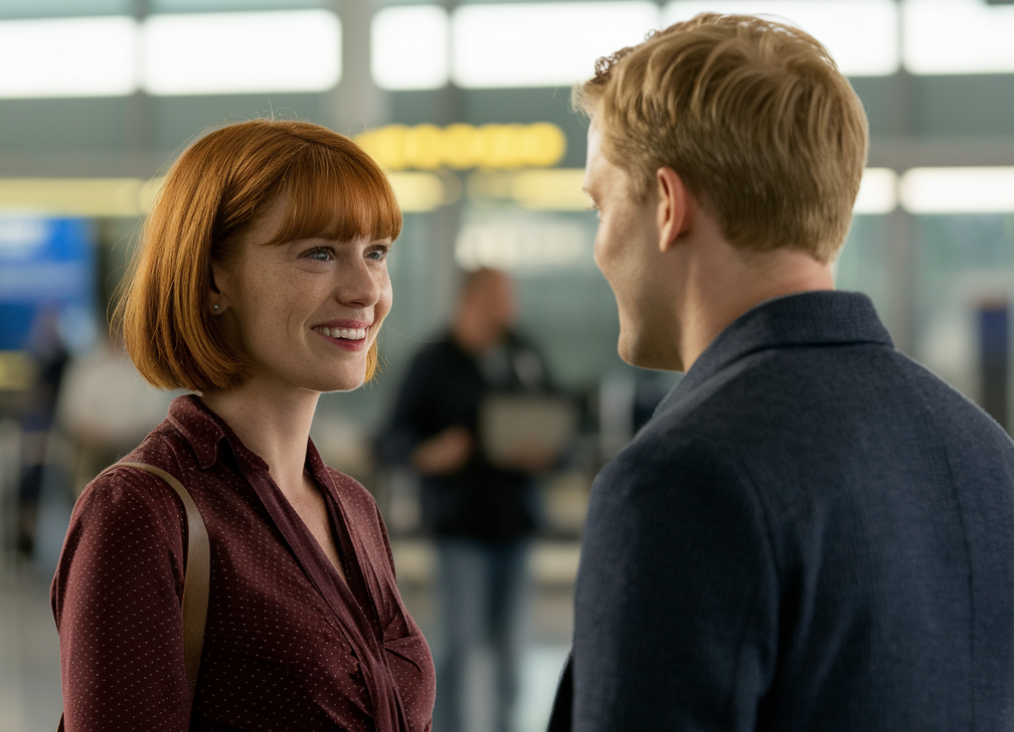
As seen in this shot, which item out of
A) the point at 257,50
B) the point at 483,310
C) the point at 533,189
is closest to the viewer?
the point at 483,310

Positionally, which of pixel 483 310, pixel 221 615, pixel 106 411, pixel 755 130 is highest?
pixel 755 130

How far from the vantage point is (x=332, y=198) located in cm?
158

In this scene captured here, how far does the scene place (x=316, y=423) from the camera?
22.9 feet

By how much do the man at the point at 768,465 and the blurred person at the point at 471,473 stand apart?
306cm

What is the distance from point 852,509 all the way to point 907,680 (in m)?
0.18

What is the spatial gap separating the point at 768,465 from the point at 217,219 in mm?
927

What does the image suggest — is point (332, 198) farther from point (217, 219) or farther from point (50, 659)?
point (50, 659)

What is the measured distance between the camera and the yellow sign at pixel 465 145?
7.14 meters

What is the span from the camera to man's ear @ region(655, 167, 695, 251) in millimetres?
1210

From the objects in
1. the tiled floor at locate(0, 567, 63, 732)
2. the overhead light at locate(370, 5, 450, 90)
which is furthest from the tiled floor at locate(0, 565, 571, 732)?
the overhead light at locate(370, 5, 450, 90)

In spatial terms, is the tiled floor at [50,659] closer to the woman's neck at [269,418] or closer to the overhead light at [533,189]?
the overhead light at [533,189]

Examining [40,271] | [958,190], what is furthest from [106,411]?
[958,190]

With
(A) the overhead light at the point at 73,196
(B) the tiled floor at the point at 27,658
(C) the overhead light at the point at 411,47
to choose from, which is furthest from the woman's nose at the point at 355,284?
(A) the overhead light at the point at 73,196

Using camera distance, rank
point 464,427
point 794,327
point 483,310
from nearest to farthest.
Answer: point 794,327
point 464,427
point 483,310
